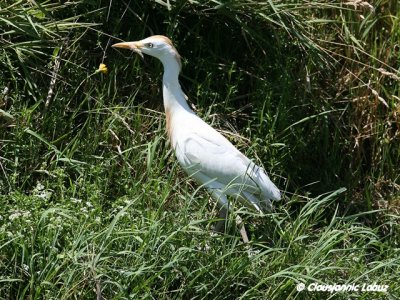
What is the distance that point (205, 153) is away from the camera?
588 cm

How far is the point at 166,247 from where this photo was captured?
508 centimetres

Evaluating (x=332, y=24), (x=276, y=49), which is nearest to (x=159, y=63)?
(x=276, y=49)

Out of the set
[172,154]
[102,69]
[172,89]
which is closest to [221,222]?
[172,154]

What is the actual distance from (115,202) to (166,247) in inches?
20.7

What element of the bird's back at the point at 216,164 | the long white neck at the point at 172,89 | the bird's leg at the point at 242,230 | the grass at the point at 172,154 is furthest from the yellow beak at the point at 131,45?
the bird's leg at the point at 242,230

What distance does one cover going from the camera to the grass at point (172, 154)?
5.06 meters

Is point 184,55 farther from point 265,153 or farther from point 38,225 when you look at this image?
point 38,225

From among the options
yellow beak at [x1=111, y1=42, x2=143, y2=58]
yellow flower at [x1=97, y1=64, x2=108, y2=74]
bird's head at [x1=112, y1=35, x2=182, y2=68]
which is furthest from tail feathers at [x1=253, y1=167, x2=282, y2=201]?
yellow flower at [x1=97, y1=64, x2=108, y2=74]

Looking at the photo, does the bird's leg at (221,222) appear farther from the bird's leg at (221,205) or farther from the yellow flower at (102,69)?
the yellow flower at (102,69)

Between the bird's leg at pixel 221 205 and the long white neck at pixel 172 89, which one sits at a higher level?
the long white neck at pixel 172 89

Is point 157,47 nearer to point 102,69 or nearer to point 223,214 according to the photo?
point 102,69

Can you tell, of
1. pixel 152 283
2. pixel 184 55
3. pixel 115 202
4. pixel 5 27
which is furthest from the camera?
pixel 184 55

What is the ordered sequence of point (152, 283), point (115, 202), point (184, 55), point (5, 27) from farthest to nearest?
point (184, 55), point (5, 27), point (115, 202), point (152, 283)

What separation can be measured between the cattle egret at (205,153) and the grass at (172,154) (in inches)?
5.0
